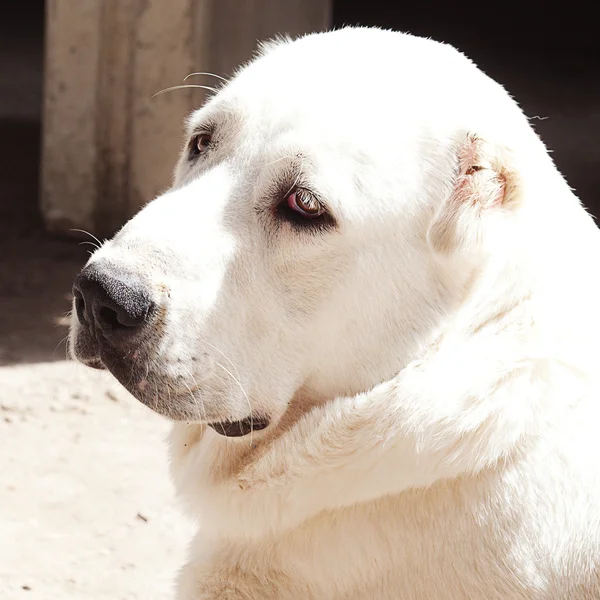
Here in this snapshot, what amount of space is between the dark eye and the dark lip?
2.12 feet

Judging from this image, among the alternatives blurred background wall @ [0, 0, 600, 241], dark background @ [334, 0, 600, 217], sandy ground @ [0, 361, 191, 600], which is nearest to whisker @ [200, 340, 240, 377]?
sandy ground @ [0, 361, 191, 600]

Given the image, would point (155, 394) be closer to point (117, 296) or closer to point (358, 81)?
point (117, 296)

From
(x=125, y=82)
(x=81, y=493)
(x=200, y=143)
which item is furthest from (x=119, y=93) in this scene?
(x=200, y=143)

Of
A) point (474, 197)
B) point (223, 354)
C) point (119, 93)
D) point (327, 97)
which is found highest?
point (327, 97)

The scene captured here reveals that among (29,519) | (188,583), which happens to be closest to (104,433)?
(29,519)

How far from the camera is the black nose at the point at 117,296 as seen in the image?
2.08 meters

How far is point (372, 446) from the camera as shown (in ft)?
7.13

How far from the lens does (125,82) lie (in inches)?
264

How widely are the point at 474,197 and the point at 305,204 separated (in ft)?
1.21

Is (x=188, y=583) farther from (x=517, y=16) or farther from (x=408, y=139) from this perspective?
(x=517, y=16)

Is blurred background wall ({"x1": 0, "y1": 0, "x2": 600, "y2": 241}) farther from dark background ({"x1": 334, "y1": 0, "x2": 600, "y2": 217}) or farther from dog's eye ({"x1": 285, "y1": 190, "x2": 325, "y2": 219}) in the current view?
dog's eye ({"x1": 285, "y1": 190, "x2": 325, "y2": 219})

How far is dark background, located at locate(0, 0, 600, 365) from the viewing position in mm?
5980

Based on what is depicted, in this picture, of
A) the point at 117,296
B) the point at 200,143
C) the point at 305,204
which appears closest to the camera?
the point at 117,296

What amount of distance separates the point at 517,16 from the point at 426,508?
48.0ft
